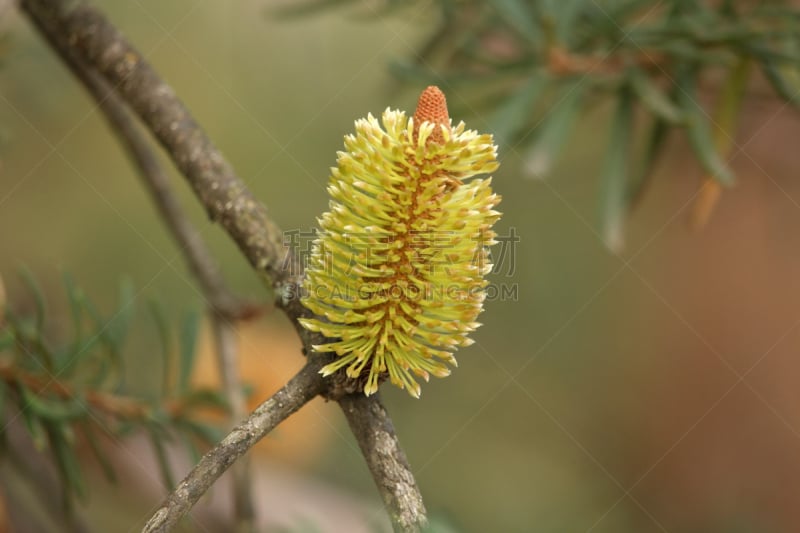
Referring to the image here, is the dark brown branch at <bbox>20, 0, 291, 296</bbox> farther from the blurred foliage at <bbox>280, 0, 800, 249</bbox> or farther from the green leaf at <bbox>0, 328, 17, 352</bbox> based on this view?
the blurred foliage at <bbox>280, 0, 800, 249</bbox>

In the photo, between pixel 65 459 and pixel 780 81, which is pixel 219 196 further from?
pixel 780 81

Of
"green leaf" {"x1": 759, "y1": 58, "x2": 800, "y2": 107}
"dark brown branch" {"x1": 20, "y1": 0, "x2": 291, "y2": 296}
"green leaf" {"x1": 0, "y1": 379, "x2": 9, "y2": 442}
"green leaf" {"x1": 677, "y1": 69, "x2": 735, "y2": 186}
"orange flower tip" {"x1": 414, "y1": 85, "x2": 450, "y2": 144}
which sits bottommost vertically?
"green leaf" {"x1": 0, "y1": 379, "x2": 9, "y2": 442}

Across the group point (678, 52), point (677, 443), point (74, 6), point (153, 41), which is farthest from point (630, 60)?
point (153, 41)

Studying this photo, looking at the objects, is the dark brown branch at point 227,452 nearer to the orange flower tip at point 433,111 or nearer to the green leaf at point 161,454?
the orange flower tip at point 433,111

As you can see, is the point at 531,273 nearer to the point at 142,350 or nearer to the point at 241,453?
the point at 142,350

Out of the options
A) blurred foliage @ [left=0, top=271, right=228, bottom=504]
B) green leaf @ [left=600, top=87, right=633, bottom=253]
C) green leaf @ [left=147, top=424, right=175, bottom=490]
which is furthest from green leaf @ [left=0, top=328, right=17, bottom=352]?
green leaf @ [left=600, top=87, right=633, bottom=253]

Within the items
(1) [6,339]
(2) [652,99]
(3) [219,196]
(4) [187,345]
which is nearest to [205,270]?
(4) [187,345]
